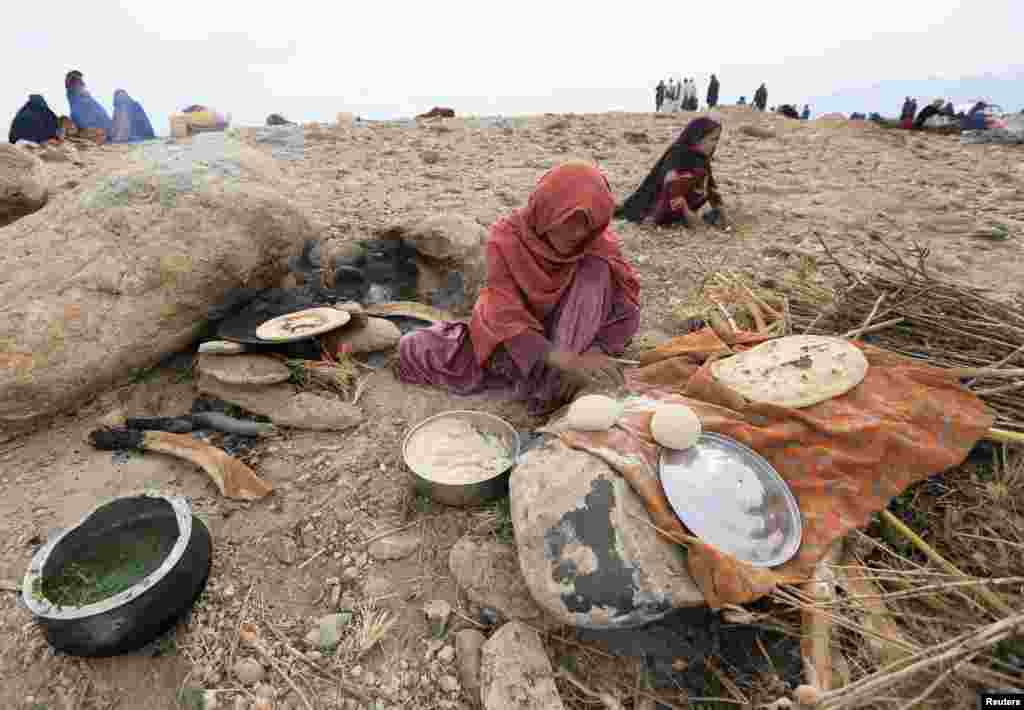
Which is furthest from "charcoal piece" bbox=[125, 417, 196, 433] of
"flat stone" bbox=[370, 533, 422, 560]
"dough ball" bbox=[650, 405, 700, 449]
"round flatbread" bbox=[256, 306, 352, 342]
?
"dough ball" bbox=[650, 405, 700, 449]

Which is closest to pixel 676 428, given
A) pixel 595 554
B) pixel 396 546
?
pixel 595 554

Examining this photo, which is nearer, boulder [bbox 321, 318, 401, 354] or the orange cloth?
the orange cloth

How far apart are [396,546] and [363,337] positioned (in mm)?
1563

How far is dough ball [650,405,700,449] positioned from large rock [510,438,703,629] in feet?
0.86

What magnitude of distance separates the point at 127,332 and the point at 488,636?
2476 mm

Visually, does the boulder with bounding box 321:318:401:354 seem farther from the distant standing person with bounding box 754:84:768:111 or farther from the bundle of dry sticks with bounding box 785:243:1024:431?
the distant standing person with bounding box 754:84:768:111

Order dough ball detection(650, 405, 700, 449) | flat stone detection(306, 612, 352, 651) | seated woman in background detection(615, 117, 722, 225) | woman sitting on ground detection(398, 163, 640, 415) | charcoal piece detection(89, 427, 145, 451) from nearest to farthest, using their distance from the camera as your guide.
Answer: flat stone detection(306, 612, 352, 651) → dough ball detection(650, 405, 700, 449) → charcoal piece detection(89, 427, 145, 451) → woman sitting on ground detection(398, 163, 640, 415) → seated woman in background detection(615, 117, 722, 225)

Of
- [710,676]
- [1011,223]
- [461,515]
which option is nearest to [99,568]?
[461,515]

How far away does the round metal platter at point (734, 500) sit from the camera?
5.69 ft

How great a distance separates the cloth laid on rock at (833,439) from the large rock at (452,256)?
2.00 meters

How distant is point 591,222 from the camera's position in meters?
2.59

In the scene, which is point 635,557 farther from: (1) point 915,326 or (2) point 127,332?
(2) point 127,332

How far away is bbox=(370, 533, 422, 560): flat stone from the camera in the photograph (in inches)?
82.0

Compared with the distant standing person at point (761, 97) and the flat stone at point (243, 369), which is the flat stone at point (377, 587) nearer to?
the flat stone at point (243, 369)
